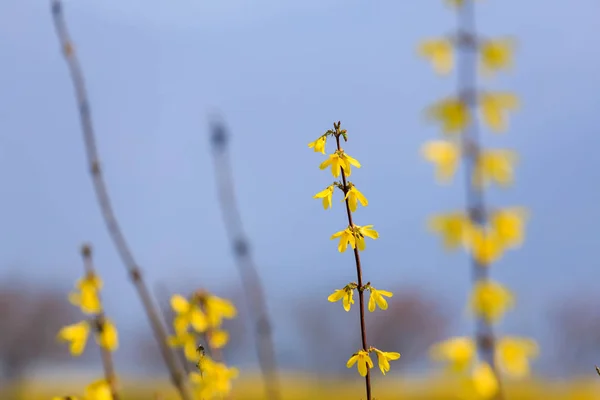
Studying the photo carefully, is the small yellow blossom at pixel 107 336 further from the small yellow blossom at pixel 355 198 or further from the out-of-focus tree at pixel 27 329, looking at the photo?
the out-of-focus tree at pixel 27 329

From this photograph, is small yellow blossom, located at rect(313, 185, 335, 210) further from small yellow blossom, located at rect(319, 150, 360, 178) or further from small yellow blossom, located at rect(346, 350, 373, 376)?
small yellow blossom, located at rect(346, 350, 373, 376)

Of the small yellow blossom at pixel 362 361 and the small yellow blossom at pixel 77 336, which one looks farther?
the small yellow blossom at pixel 77 336

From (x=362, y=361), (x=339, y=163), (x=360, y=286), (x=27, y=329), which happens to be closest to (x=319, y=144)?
(x=339, y=163)

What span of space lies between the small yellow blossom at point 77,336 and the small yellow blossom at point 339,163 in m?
0.83

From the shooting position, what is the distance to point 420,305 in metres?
26.8

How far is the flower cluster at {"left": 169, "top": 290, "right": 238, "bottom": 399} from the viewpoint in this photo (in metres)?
2.17

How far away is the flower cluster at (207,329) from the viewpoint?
217 centimetres

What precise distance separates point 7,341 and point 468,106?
963 inches

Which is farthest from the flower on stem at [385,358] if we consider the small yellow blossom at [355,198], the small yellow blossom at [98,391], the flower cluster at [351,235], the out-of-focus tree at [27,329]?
the out-of-focus tree at [27,329]

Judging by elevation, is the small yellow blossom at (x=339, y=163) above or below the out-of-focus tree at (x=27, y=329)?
below

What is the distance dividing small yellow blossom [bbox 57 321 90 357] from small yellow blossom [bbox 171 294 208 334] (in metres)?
0.27

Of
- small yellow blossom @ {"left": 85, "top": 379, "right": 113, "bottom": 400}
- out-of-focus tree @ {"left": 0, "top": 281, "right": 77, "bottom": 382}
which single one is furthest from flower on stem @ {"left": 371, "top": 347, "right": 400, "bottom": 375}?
out-of-focus tree @ {"left": 0, "top": 281, "right": 77, "bottom": 382}

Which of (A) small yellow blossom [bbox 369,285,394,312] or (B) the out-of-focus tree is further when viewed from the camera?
(B) the out-of-focus tree

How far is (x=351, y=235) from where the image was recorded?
6.33 feet
